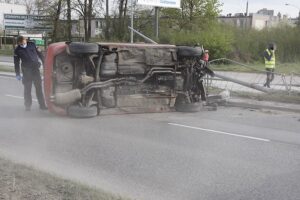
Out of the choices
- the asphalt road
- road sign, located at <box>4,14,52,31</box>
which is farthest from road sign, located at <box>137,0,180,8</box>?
road sign, located at <box>4,14,52,31</box>

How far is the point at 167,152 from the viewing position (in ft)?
24.2

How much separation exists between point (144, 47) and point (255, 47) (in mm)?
25404

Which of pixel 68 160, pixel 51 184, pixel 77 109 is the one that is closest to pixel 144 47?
pixel 77 109

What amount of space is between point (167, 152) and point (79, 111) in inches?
131

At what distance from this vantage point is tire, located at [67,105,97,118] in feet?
33.3

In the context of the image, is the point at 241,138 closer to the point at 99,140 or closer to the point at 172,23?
the point at 99,140

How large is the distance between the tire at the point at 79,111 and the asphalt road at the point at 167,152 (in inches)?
6.3

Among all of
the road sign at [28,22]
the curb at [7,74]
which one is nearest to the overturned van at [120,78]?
the curb at [7,74]

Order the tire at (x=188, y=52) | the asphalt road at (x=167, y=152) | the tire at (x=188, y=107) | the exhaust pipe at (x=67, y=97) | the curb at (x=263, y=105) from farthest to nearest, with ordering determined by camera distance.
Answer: the curb at (x=263, y=105), the tire at (x=188, y=107), the tire at (x=188, y=52), the exhaust pipe at (x=67, y=97), the asphalt road at (x=167, y=152)

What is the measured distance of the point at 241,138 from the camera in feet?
28.2

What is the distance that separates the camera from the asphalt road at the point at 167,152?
18.7 feet

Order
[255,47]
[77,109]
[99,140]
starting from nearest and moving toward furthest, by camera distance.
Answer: [99,140], [77,109], [255,47]

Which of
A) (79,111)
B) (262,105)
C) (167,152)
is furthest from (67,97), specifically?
(262,105)

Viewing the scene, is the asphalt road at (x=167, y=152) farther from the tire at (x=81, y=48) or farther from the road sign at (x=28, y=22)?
the road sign at (x=28, y=22)
